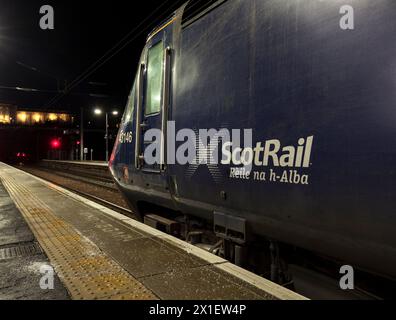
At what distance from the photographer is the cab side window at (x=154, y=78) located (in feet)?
17.6

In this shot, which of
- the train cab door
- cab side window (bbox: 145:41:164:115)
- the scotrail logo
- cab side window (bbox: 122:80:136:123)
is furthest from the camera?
cab side window (bbox: 122:80:136:123)

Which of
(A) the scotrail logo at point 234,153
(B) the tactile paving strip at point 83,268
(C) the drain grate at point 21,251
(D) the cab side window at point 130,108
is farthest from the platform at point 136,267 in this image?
(D) the cab side window at point 130,108

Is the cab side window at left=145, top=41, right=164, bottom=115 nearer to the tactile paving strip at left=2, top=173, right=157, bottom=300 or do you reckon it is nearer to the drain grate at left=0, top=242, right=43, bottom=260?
the tactile paving strip at left=2, top=173, right=157, bottom=300

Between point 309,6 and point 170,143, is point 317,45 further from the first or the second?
point 170,143

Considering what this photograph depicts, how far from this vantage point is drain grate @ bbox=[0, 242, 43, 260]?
4.49m

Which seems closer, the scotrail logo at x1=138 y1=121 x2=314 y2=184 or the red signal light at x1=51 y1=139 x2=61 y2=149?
the scotrail logo at x1=138 y1=121 x2=314 y2=184

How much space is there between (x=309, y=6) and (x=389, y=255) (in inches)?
79.3

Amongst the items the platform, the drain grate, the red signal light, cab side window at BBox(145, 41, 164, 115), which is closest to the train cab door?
cab side window at BBox(145, 41, 164, 115)

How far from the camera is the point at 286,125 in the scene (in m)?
3.00

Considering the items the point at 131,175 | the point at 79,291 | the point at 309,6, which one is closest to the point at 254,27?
the point at 309,6

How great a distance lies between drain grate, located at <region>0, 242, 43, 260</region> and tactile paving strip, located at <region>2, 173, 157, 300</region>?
0.10m

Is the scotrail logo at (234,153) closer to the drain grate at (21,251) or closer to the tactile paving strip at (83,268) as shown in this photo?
the tactile paving strip at (83,268)

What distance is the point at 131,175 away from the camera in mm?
6109

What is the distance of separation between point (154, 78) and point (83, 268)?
123 inches
